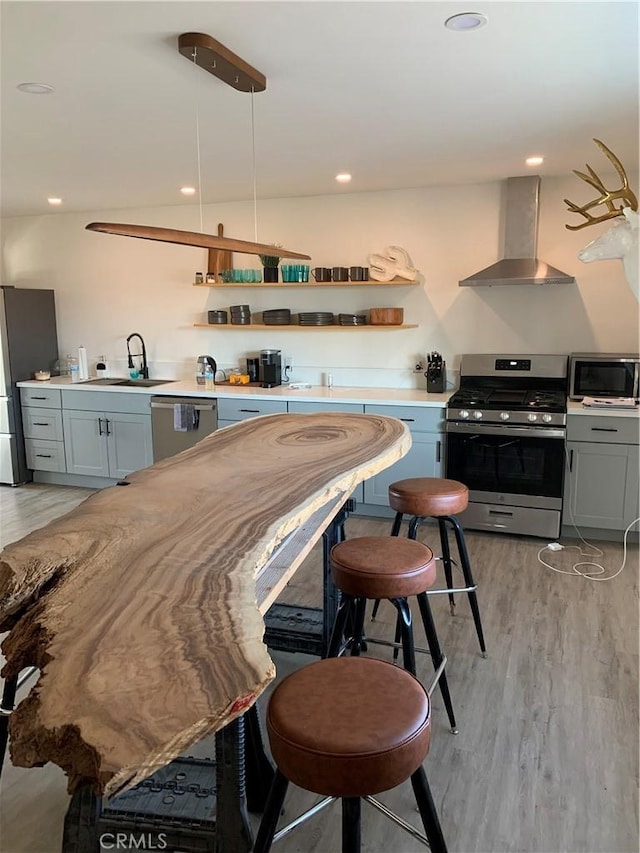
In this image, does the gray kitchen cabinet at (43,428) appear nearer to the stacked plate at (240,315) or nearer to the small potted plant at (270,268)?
the stacked plate at (240,315)

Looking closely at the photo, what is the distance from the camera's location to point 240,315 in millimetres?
5402

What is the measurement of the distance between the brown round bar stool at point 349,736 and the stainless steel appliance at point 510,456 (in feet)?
9.79

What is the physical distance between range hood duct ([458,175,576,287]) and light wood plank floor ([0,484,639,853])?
2040 mm

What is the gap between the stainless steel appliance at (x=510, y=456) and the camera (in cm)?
417

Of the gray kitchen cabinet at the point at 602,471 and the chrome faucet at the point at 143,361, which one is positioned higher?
the chrome faucet at the point at 143,361

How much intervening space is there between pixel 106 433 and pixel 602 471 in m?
3.88

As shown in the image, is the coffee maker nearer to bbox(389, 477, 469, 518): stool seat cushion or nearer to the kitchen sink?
the kitchen sink

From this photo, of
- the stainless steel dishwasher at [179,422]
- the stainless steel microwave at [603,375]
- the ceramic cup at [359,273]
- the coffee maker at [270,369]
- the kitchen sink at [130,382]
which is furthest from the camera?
the kitchen sink at [130,382]

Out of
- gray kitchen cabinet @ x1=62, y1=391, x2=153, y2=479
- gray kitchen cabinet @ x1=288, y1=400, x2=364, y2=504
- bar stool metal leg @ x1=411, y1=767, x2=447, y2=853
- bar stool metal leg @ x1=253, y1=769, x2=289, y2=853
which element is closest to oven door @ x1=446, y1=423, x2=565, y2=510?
gray kitchen cabinet @ x1=288, y1=400, x2=364, y2=504

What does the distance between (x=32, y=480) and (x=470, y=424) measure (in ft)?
13.2

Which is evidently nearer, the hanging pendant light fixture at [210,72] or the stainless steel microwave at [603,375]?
the hanging pendant light fixture at [210,72]

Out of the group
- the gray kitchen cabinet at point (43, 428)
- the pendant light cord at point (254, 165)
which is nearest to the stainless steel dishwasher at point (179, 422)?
the gray kitchen cabinet at point (43, 428)

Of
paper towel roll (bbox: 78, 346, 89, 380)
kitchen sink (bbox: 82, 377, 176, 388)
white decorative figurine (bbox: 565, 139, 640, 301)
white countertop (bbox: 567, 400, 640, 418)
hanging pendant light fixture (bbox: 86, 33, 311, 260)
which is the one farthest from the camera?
paper towel roll (bbox: 78, 346, 89, 380)

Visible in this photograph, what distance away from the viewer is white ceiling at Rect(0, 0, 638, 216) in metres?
2.08
